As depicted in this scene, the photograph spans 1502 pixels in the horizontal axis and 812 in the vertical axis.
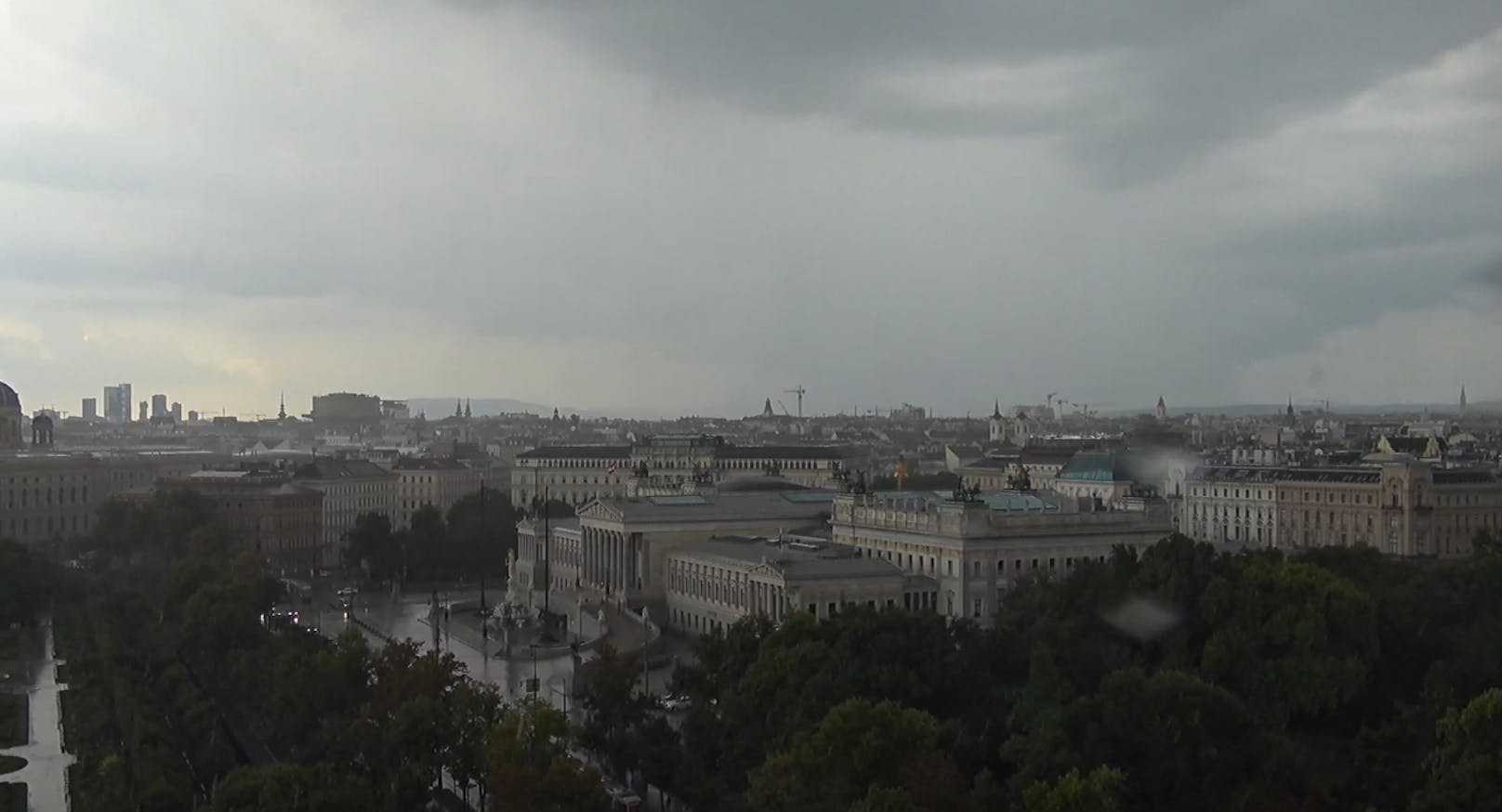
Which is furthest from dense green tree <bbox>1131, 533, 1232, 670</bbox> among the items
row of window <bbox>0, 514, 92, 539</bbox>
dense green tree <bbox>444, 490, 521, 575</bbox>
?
row of window <bbox>0, 514, 92, 539</bbox>

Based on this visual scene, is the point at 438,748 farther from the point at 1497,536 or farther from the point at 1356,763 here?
the point at 1497,536

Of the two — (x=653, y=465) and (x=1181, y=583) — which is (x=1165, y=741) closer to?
(x=1181, y=583)

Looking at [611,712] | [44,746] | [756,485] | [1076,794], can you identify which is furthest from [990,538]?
[44,746]

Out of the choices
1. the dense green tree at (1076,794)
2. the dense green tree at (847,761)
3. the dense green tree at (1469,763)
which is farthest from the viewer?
the dense green tree at (847,761)

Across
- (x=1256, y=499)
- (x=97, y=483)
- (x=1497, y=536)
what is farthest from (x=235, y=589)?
(x=97, y=483)

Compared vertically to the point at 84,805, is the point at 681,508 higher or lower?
higher

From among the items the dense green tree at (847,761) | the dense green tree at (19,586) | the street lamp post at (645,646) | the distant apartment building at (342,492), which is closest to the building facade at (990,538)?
the street lamp post at (645,646)

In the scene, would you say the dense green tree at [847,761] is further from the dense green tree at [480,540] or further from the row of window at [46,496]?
the row of window at [46,496]
